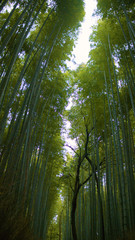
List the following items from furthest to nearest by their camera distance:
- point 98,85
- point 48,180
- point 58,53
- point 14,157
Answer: point 48,180 < point 98,85 < point 58,53 < point 14,157

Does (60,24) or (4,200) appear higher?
(60,24)

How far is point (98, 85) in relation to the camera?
456 centimetres

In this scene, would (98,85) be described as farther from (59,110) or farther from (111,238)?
(111,238)

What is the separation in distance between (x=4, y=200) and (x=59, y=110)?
11.0ft

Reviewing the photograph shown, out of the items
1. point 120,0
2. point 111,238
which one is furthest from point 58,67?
point 111,238

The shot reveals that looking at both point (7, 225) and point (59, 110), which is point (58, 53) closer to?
point (59, 110)

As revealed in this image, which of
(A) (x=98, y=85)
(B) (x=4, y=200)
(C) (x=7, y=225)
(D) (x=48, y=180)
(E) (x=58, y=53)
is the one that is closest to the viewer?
(C) (x=7, y=225)

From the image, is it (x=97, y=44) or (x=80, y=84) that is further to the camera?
(x=80, y=84)

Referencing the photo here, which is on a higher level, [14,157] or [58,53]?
[58,53]

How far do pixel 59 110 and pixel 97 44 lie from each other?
2.27 m

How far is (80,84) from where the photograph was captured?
469 cm

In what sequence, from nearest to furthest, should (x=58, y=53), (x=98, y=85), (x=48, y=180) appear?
1. (x=58, y=53)
2. (x=98, y=85)
3. (x=48, y=180)

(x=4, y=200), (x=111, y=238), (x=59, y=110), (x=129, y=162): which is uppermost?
(x=59, y=110)

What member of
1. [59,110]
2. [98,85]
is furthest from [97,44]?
[59,110]
